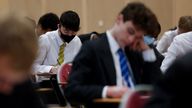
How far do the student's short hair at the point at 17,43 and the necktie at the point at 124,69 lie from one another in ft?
5.54

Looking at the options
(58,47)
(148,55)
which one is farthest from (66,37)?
(148,55)

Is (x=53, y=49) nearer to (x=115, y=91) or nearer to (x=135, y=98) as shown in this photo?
(x=115, y=91)

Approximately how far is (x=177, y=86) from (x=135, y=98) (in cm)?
52

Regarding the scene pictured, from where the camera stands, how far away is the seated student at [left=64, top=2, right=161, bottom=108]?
3312 mm

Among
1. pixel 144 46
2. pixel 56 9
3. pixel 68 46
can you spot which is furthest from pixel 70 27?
pixel 56 9

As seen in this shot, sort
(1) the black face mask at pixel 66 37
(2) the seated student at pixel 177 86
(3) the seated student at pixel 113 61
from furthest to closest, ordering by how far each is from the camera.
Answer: (1) the black face mask at pixel 66 37 < (3) the seated student at pixel 113 61 < (2) the seated student at pixel 177 86

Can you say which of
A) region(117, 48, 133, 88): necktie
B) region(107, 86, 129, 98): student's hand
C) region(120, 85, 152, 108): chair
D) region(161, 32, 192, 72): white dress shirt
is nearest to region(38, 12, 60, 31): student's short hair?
region(161, 32, 192, 72): white dress shirt

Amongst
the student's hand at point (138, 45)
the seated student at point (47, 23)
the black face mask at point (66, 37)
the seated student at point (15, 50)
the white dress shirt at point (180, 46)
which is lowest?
the white dress shirt at point (180, 46)

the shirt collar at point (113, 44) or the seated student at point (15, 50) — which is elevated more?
the seated student at point (15, 50)

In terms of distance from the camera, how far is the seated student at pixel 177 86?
211 cm

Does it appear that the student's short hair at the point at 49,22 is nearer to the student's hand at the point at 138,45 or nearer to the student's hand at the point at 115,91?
the student's hand at the point at 138,45

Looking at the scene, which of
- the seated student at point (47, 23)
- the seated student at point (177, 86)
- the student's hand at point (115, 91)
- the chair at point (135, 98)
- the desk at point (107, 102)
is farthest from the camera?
the seated student at point (47, 23)

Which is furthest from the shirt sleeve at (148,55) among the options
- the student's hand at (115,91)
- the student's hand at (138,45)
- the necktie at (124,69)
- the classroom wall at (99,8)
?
the classroom wall at (99,8)

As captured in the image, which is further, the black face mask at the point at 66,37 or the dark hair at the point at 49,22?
the dark hair at the point at 49,22
